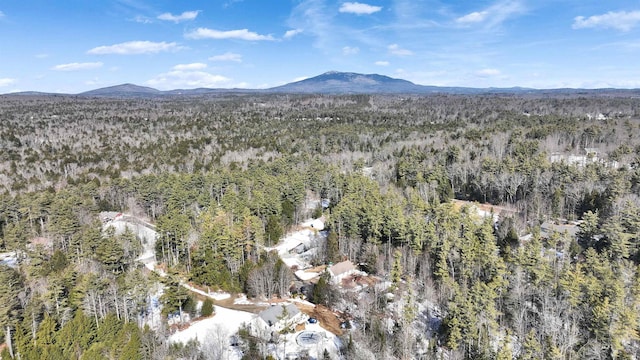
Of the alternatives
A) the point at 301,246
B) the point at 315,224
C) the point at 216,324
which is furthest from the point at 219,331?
the point at 315,224

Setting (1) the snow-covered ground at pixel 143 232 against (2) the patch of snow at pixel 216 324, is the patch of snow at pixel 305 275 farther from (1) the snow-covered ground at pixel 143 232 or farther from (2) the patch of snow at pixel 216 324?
(1) the snow-covered ground at pixel 143 232

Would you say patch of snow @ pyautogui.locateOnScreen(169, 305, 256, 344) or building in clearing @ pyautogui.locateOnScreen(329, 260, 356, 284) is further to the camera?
building in clearing @ pyautogui.locateOnScreen(329, 260, 356, 284)

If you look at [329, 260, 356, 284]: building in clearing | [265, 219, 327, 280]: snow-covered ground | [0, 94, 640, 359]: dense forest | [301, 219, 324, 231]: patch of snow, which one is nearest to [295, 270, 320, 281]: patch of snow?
[265, 219, 327, 280]: snow-covered ground

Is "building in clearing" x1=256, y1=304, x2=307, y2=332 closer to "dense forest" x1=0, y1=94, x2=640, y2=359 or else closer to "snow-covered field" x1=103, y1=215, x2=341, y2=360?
"snow-covered field" x1=103, y1=215, x2=341, y2=360

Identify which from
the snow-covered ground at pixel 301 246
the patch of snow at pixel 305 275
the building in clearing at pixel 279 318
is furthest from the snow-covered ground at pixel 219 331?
the snow-covered ground at pixel 301 246

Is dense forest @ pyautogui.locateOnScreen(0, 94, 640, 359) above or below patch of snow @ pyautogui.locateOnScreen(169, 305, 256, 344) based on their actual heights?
above

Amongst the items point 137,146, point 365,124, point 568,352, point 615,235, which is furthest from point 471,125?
point 568,352

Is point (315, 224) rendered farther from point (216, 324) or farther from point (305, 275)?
point (216, 324)

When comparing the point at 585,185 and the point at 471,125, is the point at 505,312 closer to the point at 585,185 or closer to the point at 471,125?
the point at 585,185
